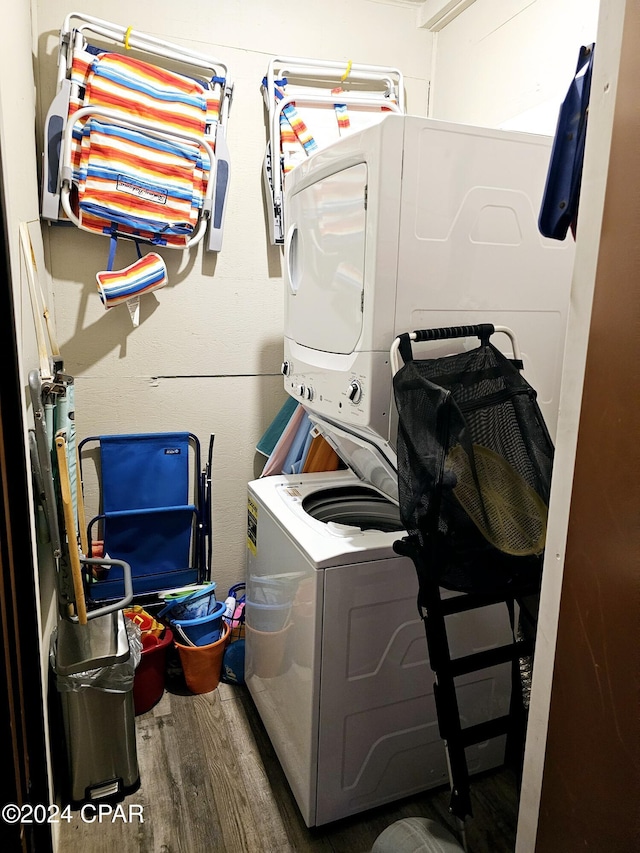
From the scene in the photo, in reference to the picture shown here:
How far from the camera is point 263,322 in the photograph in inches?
106

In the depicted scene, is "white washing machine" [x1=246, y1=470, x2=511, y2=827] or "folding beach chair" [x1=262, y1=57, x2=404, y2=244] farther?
"folding beach chair" [x1=262, y1=57, x2=404, y2=244]

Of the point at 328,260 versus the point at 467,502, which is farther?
the point at 328,260

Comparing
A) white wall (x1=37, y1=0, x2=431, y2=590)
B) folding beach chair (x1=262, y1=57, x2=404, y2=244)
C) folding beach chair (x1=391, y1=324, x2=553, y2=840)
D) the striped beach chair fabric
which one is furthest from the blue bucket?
folding beach chair (x1=262, y1=57, x2=404, y2=244)

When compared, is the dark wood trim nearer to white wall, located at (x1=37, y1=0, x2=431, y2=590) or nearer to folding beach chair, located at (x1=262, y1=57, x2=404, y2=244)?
white wall, located at (x1=37, y1=0, x2=431, y2=590)

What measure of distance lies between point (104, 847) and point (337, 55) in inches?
122

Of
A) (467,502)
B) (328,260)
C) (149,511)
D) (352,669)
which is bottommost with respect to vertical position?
(352,669)

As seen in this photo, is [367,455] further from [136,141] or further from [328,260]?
[136,141]

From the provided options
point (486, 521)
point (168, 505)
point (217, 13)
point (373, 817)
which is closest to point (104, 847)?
point (373, 817)

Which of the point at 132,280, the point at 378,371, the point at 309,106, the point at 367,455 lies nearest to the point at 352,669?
the point at 367,455

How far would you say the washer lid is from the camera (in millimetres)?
1649

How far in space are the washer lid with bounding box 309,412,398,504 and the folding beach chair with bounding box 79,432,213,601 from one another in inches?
33.2

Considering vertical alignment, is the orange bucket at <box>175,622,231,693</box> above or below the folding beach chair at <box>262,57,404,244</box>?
below

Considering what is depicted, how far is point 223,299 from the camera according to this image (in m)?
2.60

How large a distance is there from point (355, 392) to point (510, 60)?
1592mm
